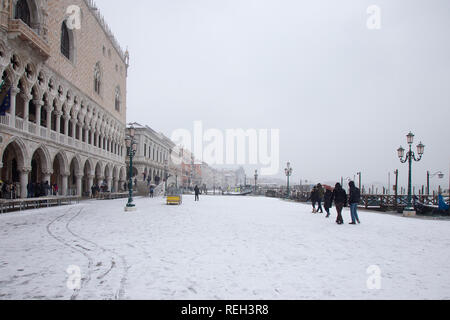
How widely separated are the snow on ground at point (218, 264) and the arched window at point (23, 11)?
57.2 feet

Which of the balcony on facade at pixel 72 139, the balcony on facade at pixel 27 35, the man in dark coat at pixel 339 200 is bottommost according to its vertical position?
the man in dark coat at pixel 339 200

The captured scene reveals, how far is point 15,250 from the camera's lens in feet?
19.0

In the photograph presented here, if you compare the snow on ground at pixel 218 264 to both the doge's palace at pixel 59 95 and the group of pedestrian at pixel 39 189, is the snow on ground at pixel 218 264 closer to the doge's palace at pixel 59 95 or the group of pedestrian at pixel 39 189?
the doge's palace at pixel 59 95

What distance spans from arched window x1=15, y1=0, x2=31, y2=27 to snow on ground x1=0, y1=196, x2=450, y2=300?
57.2 ft

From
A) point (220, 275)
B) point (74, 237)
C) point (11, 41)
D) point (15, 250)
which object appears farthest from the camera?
point (11, 41)

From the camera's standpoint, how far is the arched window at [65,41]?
24.3m

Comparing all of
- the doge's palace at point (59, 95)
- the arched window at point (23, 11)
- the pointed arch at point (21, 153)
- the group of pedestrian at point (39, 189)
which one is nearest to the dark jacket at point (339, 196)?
the doge's palace at point (59, 95)

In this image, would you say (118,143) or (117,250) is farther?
(118,143)

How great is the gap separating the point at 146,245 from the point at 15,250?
2546 mm

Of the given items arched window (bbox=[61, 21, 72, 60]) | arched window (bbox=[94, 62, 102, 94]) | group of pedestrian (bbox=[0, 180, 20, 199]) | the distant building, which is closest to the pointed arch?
group of pedestrian (bbox=[0, 180, 20, 199])

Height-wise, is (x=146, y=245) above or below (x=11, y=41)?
below
